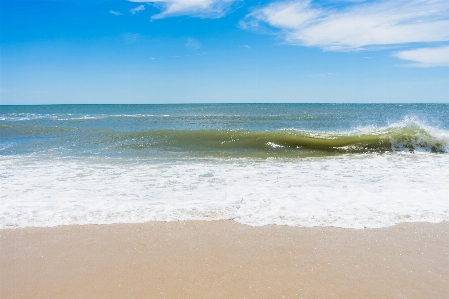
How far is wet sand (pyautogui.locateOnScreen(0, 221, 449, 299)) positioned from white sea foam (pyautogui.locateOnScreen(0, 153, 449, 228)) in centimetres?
34

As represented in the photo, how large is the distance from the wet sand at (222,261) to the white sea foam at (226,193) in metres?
0.34

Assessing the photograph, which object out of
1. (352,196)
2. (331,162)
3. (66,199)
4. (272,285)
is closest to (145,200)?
(66,199)

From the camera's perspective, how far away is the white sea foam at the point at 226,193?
5.18 m

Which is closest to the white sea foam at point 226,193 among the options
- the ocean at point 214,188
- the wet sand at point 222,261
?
the ocean at point 214,188

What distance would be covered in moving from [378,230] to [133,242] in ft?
10.9

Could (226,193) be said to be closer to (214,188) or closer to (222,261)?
(214,188)

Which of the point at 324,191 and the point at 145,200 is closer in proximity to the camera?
the point at 145,200

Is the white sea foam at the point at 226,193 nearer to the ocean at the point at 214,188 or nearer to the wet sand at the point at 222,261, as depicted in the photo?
the ocean at the point at 214,188

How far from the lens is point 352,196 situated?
6188mm

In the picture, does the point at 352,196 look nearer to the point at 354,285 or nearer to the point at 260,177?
the point at 260,177

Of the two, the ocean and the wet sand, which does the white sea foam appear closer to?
the ocean

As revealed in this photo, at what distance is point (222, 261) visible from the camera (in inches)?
153

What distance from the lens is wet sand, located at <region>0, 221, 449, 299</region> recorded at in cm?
332

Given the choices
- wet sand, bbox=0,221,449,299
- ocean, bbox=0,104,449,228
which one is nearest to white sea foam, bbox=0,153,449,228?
ocean, bbox=0,104,449,228
